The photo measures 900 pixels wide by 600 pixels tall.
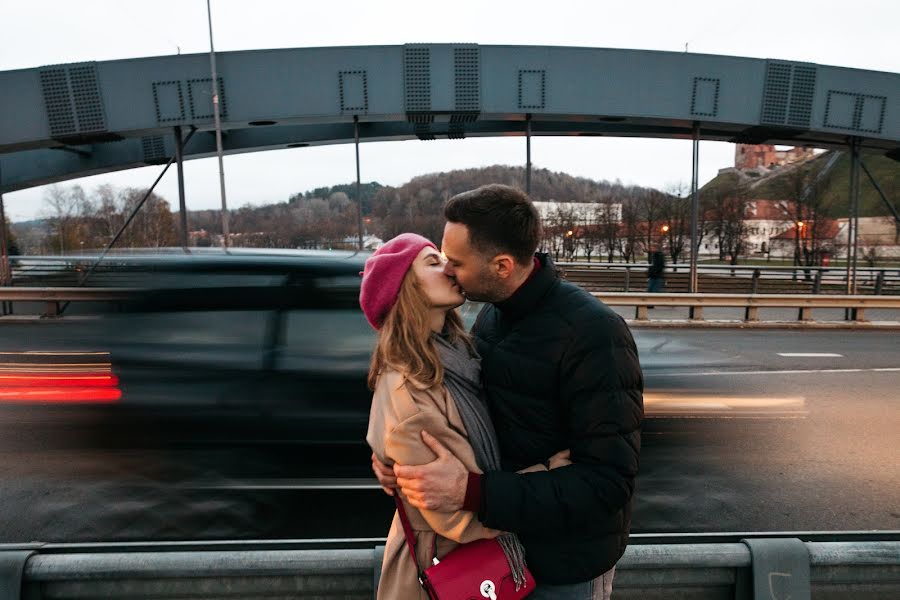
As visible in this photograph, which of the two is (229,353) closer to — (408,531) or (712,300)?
(408,531)

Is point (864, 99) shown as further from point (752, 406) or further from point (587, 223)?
point (752, 406)

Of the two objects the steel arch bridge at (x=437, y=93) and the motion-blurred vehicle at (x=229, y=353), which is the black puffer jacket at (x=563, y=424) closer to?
the motion-blurred vehicle at (x=229, y=353)

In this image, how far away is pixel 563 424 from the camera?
1.47 metres

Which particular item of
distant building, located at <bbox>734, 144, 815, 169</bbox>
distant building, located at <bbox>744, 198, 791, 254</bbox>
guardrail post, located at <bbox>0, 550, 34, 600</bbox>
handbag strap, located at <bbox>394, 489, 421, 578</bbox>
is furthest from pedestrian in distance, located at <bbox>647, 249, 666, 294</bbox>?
distant building, located at <bbox>734, 144, 815, 169</bbox>

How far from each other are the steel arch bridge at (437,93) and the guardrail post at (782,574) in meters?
12.3

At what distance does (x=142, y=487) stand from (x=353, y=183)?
1088 cm

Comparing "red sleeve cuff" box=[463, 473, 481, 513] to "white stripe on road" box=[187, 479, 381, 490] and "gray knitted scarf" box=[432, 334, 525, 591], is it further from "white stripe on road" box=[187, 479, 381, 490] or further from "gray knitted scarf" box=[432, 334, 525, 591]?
"white stripe on road" box=[187, 479, 381, 490]

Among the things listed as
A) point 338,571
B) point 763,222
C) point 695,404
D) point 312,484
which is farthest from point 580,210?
point 763,222

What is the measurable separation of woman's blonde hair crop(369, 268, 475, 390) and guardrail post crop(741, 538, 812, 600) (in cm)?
138

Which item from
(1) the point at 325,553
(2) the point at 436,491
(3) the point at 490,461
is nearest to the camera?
(2) the point at 436,491

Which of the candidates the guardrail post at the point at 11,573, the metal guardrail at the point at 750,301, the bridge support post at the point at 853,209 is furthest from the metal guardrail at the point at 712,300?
the guardrail post at the point at 11,573

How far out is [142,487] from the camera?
4.39m

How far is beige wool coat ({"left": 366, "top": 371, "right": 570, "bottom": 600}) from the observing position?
4.34 ft

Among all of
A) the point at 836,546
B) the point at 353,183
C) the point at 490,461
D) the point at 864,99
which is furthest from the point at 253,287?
the point at 864,99
